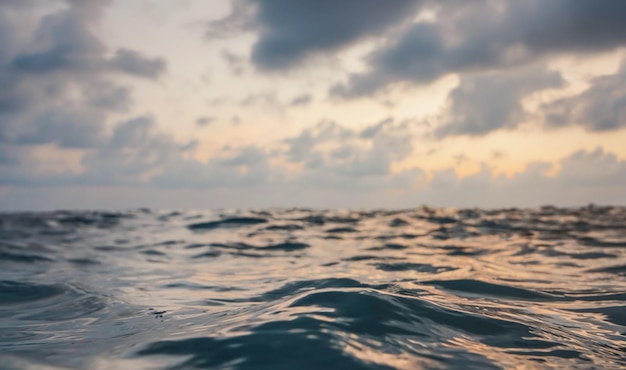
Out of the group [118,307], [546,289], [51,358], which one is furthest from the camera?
[546,289]

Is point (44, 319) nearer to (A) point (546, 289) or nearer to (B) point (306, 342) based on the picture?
(B) point (306, 342)

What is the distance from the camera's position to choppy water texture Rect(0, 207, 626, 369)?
4.54 metres

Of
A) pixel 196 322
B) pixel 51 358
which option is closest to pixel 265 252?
pixel 196 322

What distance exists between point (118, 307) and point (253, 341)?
13.9 feet

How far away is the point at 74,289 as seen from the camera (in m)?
9.79

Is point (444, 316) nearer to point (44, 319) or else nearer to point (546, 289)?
point (546, 289)

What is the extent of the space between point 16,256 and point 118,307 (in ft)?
32.7

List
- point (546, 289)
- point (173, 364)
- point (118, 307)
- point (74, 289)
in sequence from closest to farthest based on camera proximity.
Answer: point (173, 364)
point (118, 307)
point (546, 289)
point (74, 289)

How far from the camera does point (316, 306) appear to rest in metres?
5.70

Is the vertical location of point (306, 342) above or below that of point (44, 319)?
above

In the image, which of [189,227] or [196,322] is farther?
[189,227]

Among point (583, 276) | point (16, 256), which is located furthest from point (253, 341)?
point (16, 256)

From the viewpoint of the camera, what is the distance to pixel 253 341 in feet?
14.9

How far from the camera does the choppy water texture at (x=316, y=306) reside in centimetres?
454
